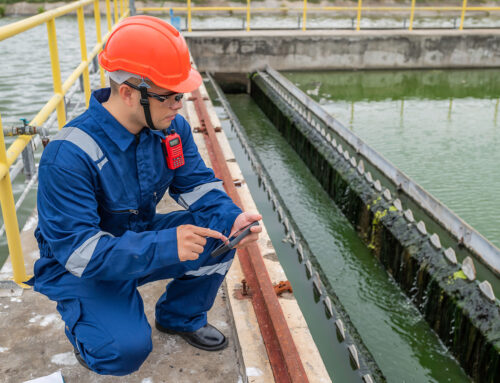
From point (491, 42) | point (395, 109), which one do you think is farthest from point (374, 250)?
point (491, 42)

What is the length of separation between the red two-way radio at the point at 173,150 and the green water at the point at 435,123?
3.17 m

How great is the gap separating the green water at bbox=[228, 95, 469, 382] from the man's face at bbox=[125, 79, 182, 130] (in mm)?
1852

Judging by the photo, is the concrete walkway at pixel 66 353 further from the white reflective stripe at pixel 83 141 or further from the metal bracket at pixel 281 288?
the white reflective stripe at pixel 83 141

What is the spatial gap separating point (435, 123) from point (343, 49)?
3949 mm

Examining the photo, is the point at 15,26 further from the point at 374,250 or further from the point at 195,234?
the point at 374,250

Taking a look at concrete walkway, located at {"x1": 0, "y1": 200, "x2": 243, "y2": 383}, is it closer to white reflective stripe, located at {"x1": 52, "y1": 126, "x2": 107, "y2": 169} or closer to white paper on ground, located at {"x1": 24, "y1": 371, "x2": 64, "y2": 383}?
white paper on ground, located at {"x1": 24, "y1": 371, "x2": 64, "y2": 383}

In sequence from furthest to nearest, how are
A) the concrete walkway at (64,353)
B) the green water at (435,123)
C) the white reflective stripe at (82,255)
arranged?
the green water at (435,123) < the concrete walkway at (64,353) < the white reflective stripe at (82,255)

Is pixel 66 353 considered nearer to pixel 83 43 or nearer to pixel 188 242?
pixel 188 242

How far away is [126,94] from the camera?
1750mm

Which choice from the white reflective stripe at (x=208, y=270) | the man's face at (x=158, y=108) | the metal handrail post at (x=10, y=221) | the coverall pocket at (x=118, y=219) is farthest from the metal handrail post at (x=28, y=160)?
the white reflective stripe at (x=208, y=270)

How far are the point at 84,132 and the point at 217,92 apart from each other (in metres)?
7.27

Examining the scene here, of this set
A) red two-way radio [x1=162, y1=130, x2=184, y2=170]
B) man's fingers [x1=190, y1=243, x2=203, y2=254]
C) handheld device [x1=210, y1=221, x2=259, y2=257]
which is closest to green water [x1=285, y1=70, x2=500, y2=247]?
handheld device [x1=210, y1=221, x2=259, y2=257]

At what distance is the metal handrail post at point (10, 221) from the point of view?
2082 millimetres

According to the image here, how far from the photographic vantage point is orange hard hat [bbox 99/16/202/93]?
5.62ft
